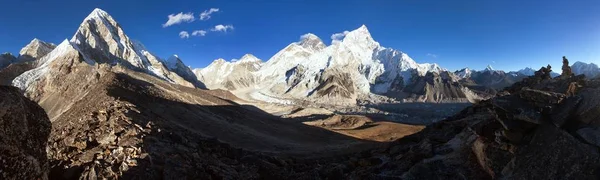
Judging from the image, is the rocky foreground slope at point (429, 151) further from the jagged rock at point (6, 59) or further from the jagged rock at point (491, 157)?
the jagged rock at point (6, 59)

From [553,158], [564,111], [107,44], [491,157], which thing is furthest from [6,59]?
[553,158]

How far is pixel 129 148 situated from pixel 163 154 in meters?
1.51

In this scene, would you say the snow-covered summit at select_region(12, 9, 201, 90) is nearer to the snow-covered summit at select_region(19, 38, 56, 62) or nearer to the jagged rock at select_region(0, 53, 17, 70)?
the snow-covered summit at select_region(19, 38, 56, 62)

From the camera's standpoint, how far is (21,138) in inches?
290

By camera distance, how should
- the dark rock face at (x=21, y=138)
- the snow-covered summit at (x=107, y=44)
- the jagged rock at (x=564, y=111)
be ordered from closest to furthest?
the dark rock face at (x=21, y=138), the jagged rock at (x=564, y=111), the snow-covered summit at (x=107, y=44)

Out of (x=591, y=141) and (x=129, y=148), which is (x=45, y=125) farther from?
(x=591, y=141)

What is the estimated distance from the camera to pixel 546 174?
9016 millimetres

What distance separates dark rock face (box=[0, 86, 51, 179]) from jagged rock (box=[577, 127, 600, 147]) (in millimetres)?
11287

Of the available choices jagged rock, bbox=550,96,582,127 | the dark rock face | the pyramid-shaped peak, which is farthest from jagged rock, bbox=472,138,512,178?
the pyramid-shaped peak

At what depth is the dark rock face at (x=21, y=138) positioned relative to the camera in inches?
270

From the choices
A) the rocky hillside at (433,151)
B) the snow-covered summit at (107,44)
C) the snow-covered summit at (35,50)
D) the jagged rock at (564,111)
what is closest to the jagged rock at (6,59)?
the snow-covered summit at (35,50)

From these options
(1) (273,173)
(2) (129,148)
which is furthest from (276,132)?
(2) (129,148)

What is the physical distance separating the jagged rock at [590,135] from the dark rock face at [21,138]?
11.3m

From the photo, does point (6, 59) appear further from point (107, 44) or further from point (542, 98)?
point (542, 98)
